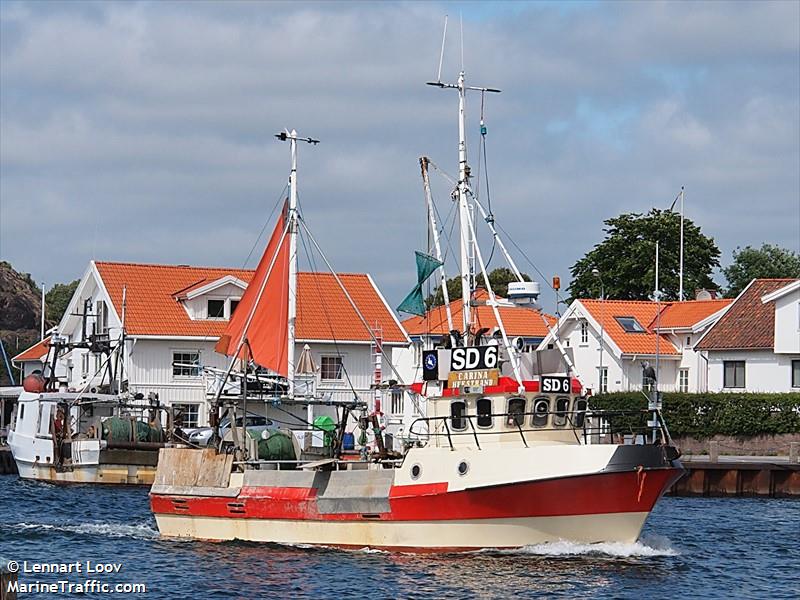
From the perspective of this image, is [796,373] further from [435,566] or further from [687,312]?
[435,566]

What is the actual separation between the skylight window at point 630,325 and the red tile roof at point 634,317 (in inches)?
8.8

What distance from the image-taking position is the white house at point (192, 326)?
65.9 meters

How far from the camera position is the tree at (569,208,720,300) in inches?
3863

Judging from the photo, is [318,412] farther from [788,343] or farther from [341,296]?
[788,343]

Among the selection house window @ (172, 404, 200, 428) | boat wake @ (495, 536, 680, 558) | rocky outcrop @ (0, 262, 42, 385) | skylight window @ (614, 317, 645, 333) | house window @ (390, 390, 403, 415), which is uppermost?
rocky outcrop @ (0, 262, 42, 385)

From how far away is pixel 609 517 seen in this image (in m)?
30.0

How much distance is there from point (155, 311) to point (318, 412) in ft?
34.2

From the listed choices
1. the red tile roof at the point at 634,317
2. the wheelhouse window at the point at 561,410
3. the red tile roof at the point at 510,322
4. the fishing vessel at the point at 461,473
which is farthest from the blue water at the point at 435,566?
the red tile roof at the point at 510,322

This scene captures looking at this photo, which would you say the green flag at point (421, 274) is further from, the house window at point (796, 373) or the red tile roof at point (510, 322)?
the red tile roof at point (510, 322)

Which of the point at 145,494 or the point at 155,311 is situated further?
the point at 155,311

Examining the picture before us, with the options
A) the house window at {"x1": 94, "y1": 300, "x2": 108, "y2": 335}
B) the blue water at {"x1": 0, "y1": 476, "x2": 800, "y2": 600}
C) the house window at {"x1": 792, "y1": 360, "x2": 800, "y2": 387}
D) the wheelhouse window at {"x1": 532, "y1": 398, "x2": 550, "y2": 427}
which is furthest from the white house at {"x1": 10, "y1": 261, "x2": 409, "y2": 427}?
the wheelhouse window at {"x1": 532, "y1": 398, "x2": 550, "y2": 427}

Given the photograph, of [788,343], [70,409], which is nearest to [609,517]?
[70,409]

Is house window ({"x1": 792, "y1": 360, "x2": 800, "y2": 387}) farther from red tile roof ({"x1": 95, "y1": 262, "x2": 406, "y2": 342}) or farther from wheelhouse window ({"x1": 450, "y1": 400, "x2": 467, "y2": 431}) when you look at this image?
wheelhouse window ({"x1": 450, "y1": 400, "x2": 467, "y2": 431})

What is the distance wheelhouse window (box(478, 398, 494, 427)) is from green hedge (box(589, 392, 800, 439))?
30006 mm
